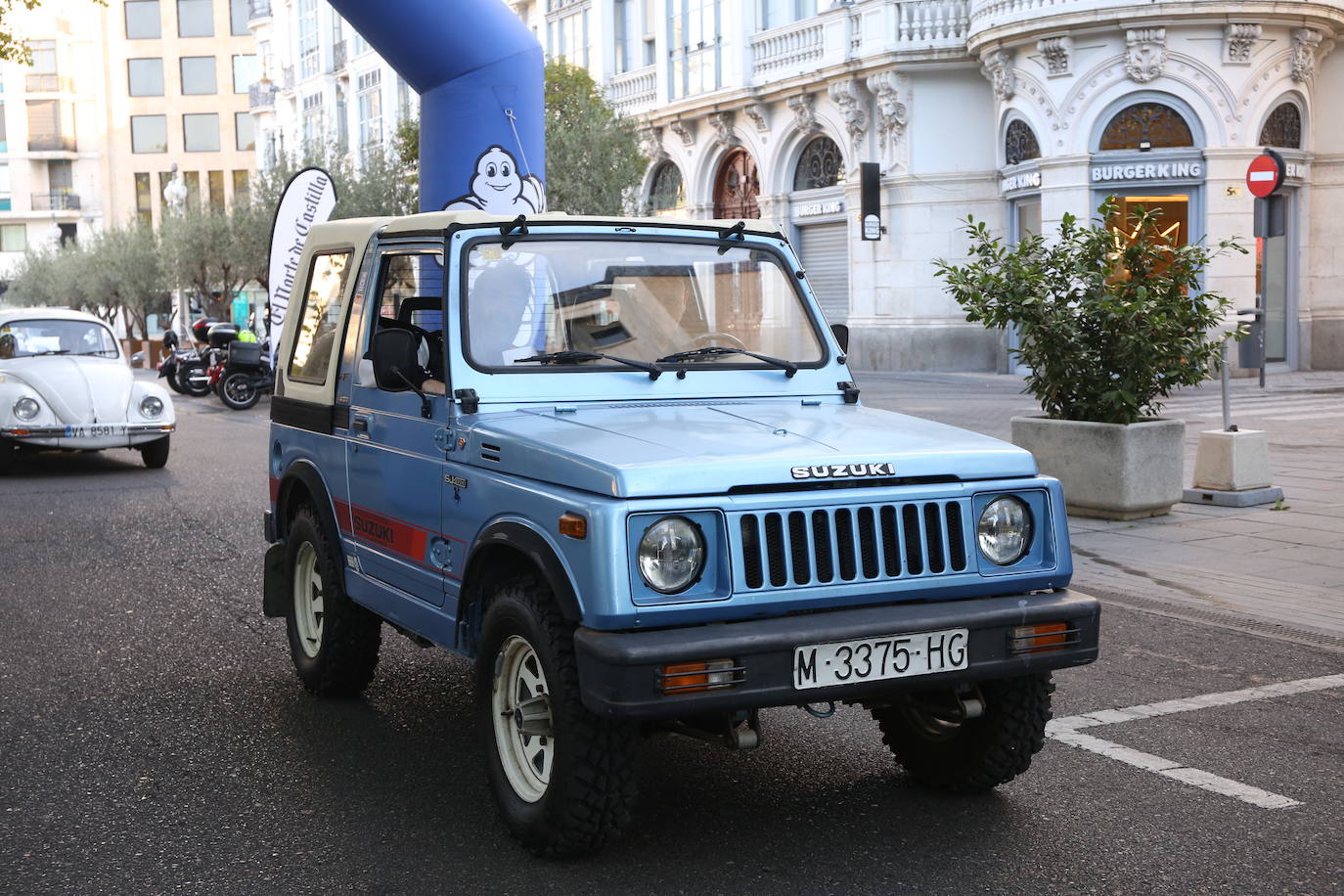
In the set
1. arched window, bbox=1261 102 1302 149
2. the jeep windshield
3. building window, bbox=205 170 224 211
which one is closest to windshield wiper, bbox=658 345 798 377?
the jeep windshield

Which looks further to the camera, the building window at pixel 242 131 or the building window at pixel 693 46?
the building window at pixel 242 131

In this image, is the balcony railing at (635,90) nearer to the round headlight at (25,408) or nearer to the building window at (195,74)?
the round headlight at (25,408)

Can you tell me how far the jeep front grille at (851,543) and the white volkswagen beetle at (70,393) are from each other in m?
12.9

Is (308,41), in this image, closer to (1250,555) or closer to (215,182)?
(215,182)

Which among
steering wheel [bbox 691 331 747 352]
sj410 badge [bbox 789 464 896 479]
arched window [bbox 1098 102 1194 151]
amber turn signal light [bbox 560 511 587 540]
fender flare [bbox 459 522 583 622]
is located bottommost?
fender flare [bbox 459 522 583 622]

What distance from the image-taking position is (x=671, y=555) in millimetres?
4074

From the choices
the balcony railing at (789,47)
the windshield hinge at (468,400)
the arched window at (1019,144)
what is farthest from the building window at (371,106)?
the windshield hinge at (468,400)

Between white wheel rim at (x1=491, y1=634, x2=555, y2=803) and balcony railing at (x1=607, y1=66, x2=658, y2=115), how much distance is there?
1306 inches

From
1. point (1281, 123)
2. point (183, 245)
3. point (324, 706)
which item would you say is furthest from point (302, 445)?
point (183, 245)

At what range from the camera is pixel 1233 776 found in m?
5.11

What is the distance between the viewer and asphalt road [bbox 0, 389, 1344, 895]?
4.26 m

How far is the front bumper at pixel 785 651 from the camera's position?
3.92 m

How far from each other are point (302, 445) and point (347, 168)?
36855 millimetres

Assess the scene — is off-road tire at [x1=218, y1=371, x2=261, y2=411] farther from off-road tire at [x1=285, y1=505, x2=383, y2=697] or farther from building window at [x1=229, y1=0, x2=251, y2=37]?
building window at [x1=229, y1=0, x2=251, y2=37]
